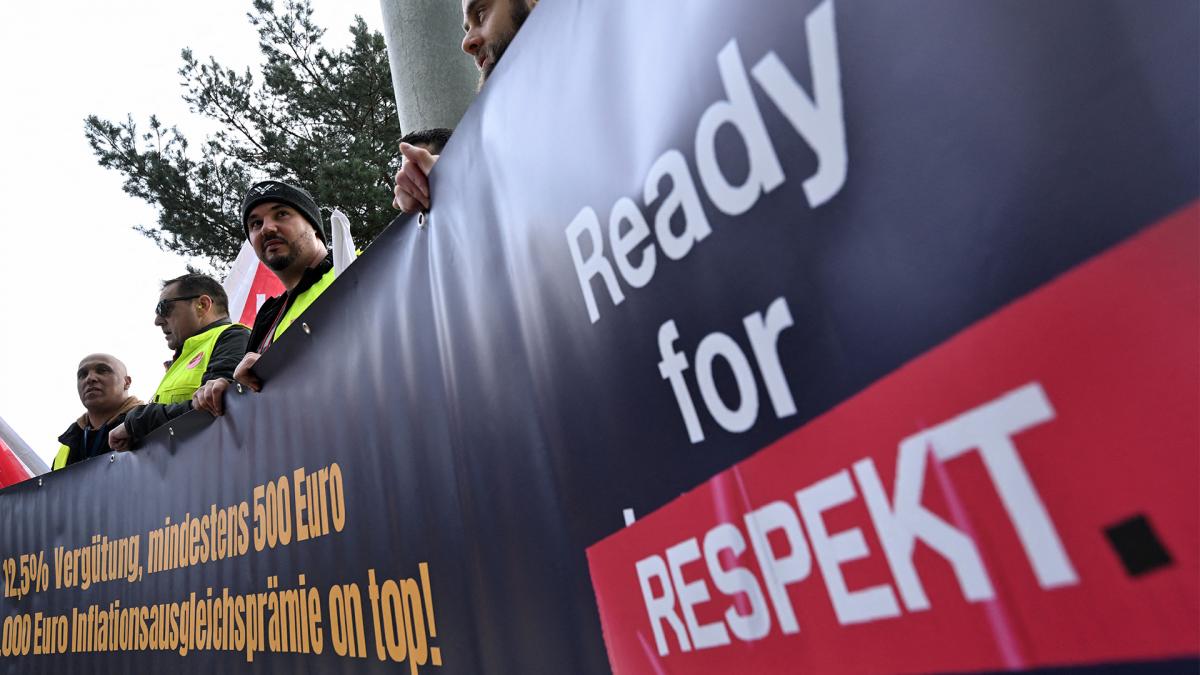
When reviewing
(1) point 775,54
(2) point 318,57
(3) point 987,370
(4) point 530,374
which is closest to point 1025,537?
(3) point 987,370

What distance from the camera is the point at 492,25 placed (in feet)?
6.95

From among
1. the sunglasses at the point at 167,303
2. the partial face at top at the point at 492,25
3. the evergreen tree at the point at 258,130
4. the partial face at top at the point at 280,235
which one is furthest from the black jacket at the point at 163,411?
the evergreen tree at the point at 258,130

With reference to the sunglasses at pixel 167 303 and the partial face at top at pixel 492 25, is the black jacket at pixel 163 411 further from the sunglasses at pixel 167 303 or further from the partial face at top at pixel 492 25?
the partial face at top at pixel 492 25

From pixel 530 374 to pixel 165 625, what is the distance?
2020 mm

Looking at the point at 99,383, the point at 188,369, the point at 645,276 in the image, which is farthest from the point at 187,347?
the point at 645,276

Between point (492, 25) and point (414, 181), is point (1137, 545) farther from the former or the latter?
point (492, 25)

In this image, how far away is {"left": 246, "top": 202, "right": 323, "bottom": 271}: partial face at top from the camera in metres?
2.96

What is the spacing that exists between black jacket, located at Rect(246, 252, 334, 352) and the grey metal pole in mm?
1160

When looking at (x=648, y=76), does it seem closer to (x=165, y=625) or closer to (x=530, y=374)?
(x=530, y=374)

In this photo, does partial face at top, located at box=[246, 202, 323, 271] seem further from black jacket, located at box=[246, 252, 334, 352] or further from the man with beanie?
black jacket, located at box=[246, 252, 334, 352]

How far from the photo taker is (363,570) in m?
1.80

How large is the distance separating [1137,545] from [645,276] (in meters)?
0.57

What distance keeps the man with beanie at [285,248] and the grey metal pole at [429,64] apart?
87 centimetres

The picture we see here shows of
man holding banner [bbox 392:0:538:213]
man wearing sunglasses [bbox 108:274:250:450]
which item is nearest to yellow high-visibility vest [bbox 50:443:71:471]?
man wearing sunglasses [bbox 108:274:250:450]
